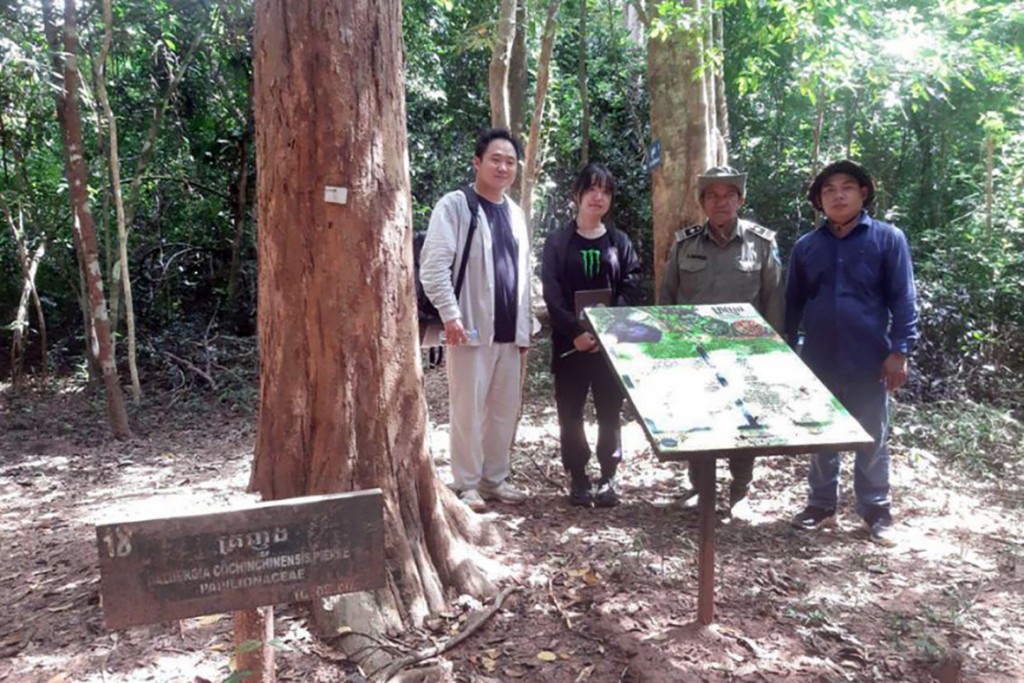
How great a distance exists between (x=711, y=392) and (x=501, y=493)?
6.17ft

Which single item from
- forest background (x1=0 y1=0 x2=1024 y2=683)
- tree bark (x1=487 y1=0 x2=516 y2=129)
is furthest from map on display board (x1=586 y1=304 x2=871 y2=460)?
tree bark (x1=487 y1=0 x2=516 y2=129)

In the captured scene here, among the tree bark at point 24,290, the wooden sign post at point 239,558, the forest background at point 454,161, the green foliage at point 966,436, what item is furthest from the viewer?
the tree bark at point 24,290

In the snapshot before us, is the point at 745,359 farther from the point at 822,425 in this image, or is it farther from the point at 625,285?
the point at 625,285

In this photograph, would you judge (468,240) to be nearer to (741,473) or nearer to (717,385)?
(717,385)

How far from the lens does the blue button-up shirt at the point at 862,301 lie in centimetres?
428

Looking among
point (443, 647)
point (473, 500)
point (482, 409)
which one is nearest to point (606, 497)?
point (473, 500)

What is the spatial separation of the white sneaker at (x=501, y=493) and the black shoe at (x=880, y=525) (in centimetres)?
199

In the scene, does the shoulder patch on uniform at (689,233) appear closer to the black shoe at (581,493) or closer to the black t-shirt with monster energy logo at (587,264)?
the black t-shirt with monster energy logo at (587,264)

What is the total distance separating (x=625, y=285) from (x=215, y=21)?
783cm

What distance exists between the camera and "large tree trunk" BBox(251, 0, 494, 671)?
121 inches

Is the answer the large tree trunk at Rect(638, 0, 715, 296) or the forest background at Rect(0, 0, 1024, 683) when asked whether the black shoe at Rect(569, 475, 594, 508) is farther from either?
the large tree trunk at Rect(638, 0, 715, 296)

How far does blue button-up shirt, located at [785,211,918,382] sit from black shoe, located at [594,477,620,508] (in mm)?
1413

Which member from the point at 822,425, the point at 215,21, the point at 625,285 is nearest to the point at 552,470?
the point at 625,285

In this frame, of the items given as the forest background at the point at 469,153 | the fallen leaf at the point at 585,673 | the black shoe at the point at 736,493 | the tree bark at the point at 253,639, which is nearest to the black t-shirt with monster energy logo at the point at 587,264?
the black shoe at the point at 736,493
